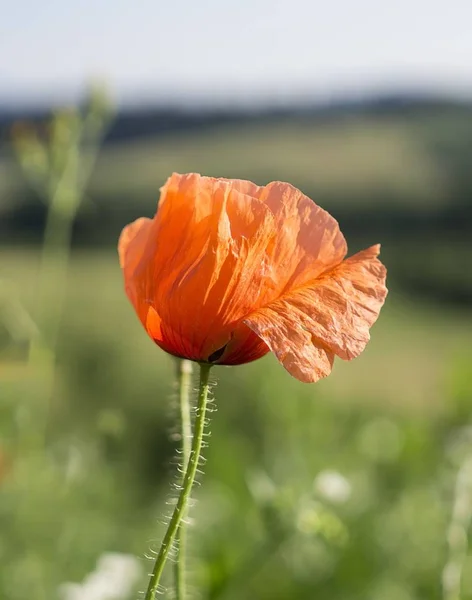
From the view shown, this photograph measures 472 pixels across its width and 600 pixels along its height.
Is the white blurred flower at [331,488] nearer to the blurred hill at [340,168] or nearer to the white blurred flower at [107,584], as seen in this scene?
the white blurred flower at [107,584]

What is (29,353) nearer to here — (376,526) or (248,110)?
(376,526)

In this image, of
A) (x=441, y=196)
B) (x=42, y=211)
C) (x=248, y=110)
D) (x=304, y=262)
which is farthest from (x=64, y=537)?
(x=248, y=110)

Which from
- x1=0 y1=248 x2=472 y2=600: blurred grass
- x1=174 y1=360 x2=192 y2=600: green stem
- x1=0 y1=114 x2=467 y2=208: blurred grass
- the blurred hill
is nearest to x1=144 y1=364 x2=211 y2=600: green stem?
x1=174 y1=360 x2=192 y2=600: green stem

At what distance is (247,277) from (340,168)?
1621 centimetres

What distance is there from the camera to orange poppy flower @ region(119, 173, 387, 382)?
68 centimetres

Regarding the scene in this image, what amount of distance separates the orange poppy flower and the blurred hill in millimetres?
10768

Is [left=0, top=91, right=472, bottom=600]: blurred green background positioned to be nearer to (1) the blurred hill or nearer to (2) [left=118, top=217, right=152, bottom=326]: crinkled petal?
(2) [left=118, top=217, right=152, bottom=326]: crinkled petal

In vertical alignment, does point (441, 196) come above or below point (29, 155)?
above

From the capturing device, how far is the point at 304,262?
0.72 meters

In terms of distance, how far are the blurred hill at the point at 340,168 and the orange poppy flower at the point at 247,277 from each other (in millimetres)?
10768

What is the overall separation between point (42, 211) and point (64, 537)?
13.2 m

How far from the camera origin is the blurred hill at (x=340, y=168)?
1297 centimetres

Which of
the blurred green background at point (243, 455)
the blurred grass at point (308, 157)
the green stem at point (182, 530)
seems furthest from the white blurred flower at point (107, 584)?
the blurred grass at point (308, 157)

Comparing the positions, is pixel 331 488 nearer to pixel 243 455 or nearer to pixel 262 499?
pixel 262 499
